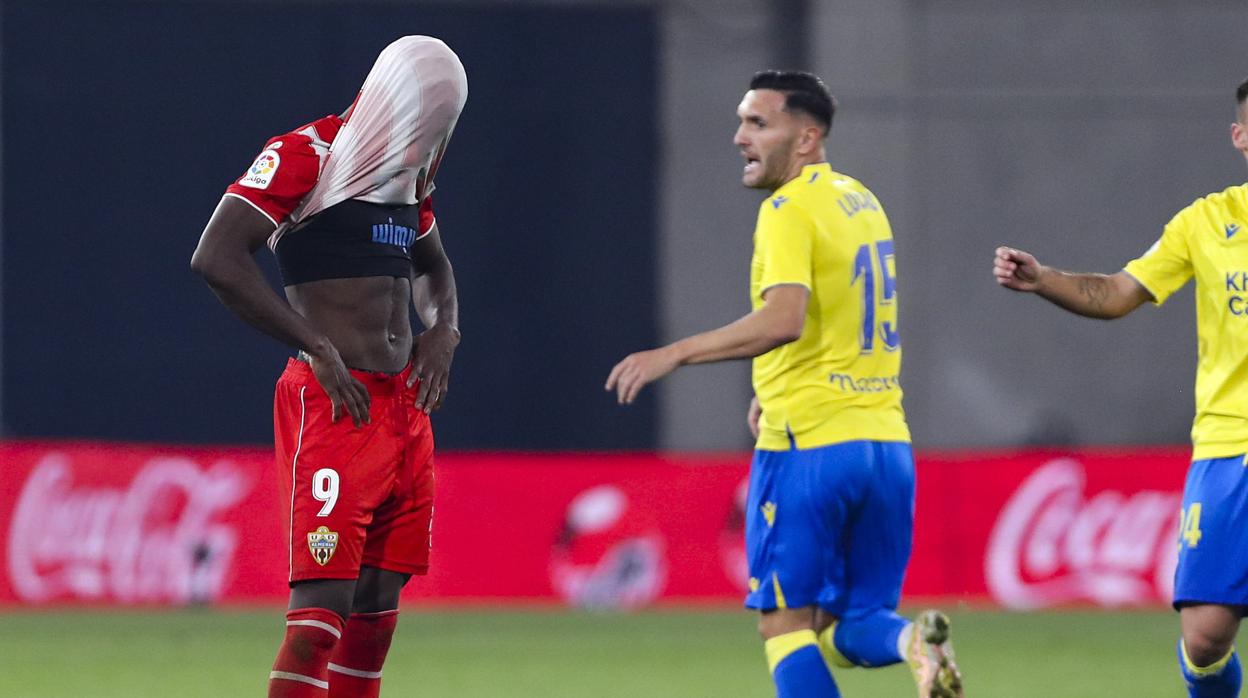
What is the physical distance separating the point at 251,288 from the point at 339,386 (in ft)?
1.17

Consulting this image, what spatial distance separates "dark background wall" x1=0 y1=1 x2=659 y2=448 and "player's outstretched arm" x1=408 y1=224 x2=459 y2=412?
990 cm

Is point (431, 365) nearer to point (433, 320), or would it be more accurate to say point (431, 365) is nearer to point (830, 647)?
point (433, 320)

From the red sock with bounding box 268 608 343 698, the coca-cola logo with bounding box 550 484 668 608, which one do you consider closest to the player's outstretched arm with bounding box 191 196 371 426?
the red sock with bounding box 268 608 343 698

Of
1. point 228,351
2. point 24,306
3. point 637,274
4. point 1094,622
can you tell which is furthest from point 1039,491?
point 24,306

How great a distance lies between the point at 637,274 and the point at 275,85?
3398 mm

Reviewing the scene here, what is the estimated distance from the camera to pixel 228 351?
55.4ft

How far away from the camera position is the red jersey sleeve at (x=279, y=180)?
5.66m

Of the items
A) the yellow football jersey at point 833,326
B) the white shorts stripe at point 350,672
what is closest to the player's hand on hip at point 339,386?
the white shorts stripe at point 350,672

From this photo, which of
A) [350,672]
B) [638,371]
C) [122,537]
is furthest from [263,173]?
[122,537]

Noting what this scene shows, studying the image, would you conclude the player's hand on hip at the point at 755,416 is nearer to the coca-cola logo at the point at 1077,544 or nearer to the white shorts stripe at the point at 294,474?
the white shorts stripe at the point at 294,474

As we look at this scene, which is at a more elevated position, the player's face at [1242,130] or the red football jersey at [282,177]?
the player's face at [1242,130]

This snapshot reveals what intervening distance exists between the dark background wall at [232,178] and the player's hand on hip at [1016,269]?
1058cm

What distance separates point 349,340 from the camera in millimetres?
5871

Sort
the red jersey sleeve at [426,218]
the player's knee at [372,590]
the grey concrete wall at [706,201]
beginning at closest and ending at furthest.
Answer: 1. the player's knee at [372,590]
2. the red jersey sleeve at [426,218]
3. the grey concrete wall at [706,201]
